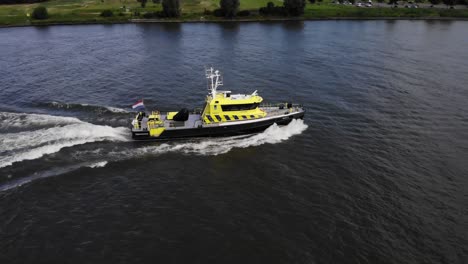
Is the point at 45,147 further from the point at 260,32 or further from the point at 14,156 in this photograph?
the point at 260,32

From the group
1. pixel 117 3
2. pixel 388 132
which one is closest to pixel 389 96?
pixel 388 132

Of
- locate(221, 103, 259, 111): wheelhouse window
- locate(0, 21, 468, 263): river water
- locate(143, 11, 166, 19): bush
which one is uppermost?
locate(143, 11, 166, 19): bush

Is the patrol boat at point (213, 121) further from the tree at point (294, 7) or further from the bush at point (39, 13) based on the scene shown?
the bush at point (39, 13)

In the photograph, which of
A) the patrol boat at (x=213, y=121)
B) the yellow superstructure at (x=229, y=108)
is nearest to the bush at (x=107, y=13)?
the patrol boat at (x=213, y=121)

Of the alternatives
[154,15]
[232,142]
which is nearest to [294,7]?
[154,15]

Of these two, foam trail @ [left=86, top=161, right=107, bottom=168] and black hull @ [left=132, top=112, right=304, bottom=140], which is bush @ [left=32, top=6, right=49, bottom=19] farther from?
foam trail @ [left=86, top=161, right=107, bottom=168]

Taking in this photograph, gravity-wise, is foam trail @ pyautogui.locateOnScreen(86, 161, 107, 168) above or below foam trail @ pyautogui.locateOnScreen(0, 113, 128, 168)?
below

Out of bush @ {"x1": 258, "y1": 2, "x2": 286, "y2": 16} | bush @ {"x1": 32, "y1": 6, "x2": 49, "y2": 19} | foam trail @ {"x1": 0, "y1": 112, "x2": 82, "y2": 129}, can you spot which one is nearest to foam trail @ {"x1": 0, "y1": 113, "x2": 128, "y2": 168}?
foam trail @ {"x1": 0, "y1": 112, "x2": 82, "y2": 129}
